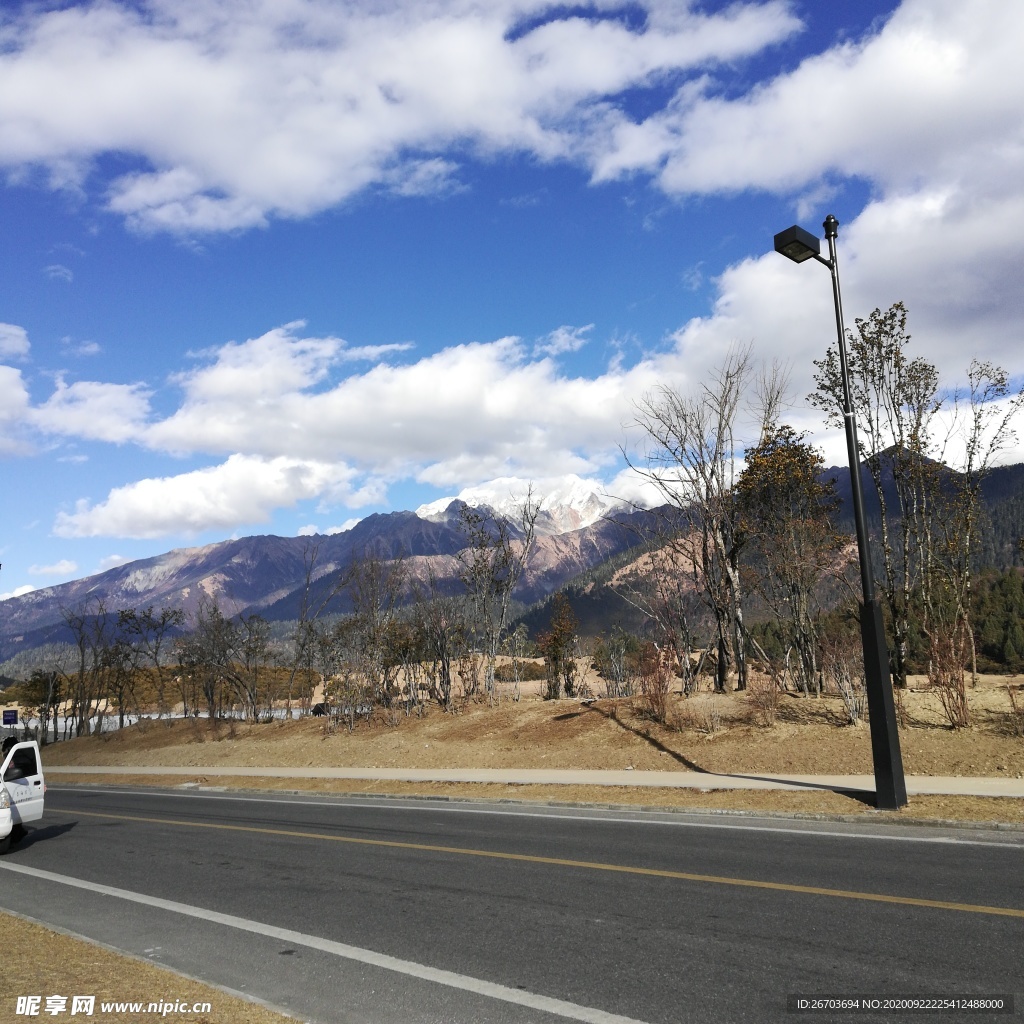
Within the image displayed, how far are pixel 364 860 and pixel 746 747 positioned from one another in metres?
9.46

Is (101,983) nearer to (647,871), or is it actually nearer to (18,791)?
(647,871)

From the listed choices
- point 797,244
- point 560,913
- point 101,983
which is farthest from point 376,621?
point 101,983

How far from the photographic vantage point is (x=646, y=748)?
59.8ft

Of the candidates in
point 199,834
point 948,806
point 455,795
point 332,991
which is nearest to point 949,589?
point 948,806

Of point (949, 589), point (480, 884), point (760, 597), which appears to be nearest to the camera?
point (480, 884)

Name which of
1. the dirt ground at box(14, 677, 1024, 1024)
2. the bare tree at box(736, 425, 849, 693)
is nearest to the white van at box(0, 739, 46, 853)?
the dirt ground at box(14, 677, 1024, 1024)

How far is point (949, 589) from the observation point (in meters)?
19.9

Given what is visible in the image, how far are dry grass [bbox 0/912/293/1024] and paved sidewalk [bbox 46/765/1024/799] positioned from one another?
32.3 ft

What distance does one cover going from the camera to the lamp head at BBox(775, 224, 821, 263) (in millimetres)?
11547

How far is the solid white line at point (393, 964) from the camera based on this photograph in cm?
479

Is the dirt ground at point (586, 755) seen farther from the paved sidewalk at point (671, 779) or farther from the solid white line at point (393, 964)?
the solid white line at point (393, 964)

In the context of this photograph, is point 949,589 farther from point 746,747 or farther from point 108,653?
point 108,653

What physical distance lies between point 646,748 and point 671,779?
3.35m

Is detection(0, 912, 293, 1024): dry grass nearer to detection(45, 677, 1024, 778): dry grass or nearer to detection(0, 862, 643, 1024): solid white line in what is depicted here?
detection(0, 862, 643, 1024): solid white line
